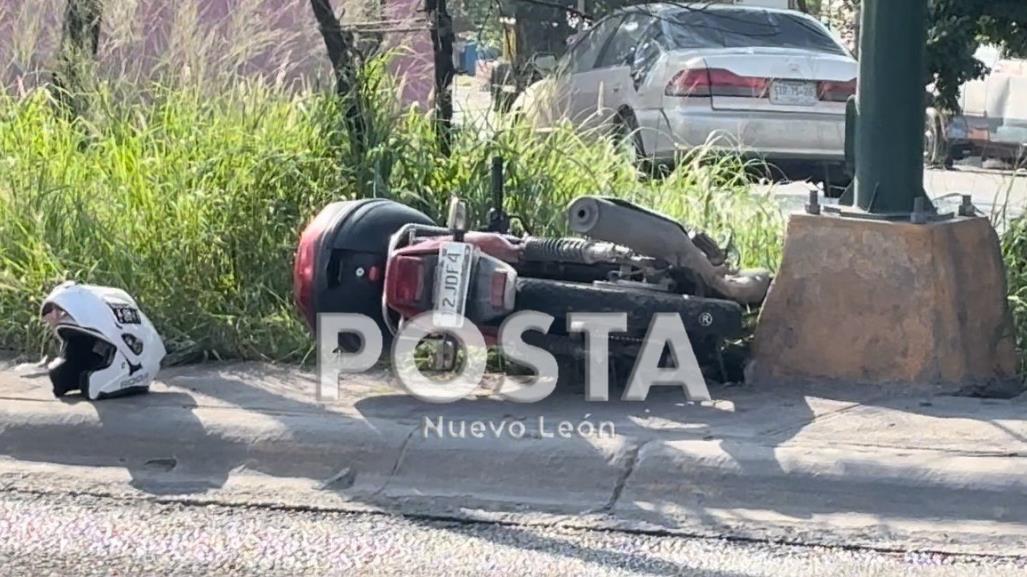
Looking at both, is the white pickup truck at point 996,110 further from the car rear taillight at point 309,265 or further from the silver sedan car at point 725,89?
the car rear taillight at point 309,265

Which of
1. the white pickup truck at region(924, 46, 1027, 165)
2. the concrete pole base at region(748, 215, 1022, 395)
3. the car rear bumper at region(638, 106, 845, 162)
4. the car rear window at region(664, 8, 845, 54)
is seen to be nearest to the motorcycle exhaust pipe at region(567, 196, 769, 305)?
the concrete pole base at region(748, 215, 1022, 395)

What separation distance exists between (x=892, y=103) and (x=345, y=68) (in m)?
2.80

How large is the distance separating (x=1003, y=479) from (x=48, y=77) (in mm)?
6324

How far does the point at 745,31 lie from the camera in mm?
10984

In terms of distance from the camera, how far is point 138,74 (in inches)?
333

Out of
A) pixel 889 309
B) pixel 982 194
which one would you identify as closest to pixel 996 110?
pixel 982 194

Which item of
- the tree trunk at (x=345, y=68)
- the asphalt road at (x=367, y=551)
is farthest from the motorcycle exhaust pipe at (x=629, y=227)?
the tree trunk at (x=345, y=68)

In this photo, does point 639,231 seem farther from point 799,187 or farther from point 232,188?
point 799,187

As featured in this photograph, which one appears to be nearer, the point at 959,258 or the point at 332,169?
the point at 959,258

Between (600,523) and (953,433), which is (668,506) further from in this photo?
(953,433)

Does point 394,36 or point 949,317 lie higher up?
point 394,36

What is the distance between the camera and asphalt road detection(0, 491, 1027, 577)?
4.42m

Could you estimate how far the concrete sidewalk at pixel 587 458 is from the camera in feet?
15.9

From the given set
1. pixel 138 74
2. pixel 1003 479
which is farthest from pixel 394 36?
pixel 1003 479
